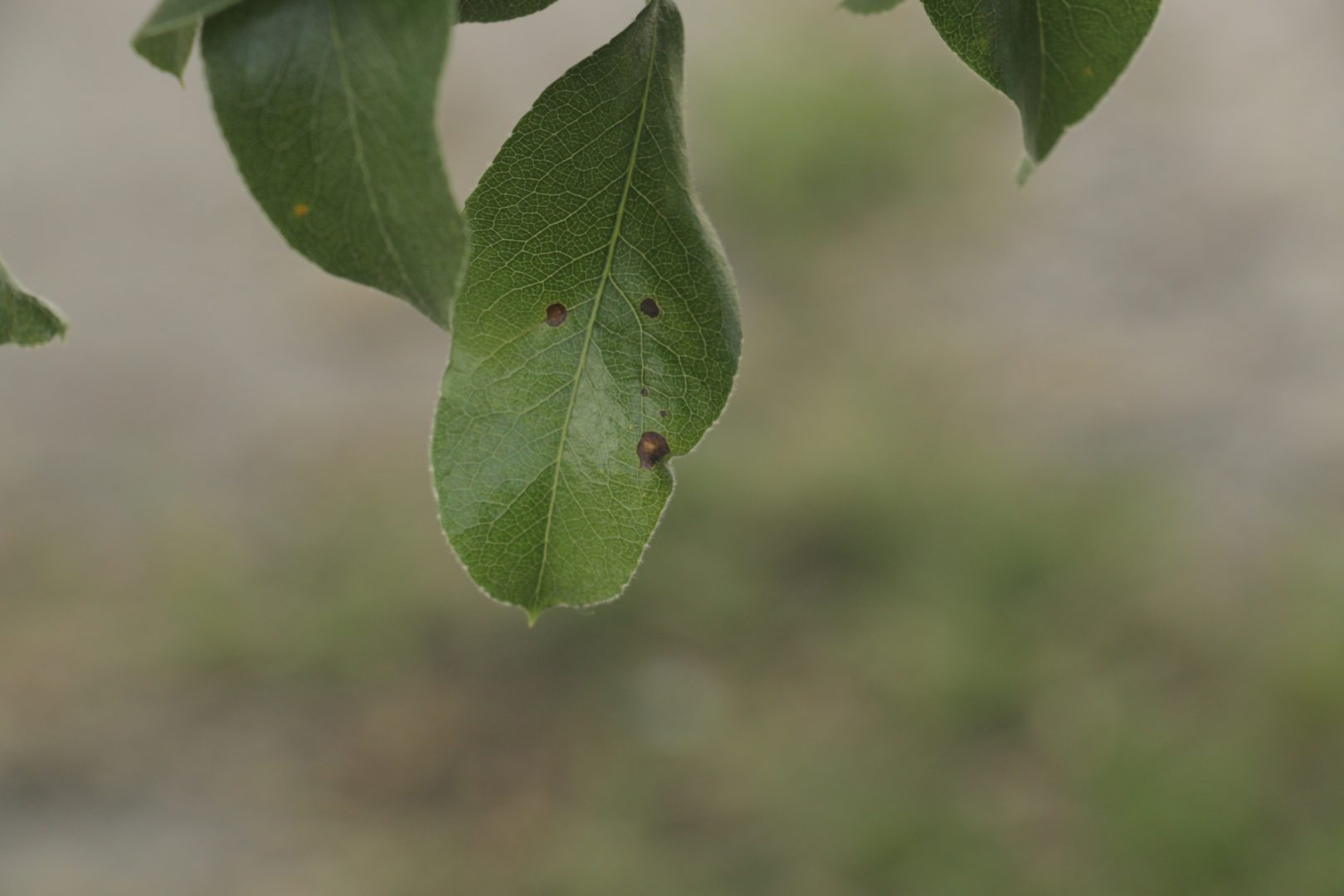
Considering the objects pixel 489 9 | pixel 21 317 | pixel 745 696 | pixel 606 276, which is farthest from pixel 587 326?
pixel 745 696

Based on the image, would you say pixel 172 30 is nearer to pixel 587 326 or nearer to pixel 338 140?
pixel 338 140

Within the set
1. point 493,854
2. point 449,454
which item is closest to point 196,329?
point 493,854

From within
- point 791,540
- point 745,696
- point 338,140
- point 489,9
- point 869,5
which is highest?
point 791,540

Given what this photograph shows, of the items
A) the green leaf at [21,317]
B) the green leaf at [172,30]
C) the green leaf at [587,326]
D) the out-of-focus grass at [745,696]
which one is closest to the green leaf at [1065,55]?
the green leaf at [587,326]

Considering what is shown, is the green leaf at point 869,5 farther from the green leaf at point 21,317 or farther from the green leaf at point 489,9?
the green leaf at point 21,317

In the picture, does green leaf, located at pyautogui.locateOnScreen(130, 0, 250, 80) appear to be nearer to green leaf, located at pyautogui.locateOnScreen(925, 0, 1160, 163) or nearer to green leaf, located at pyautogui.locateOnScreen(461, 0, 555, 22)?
green leaf, located at pyautogui.locateOnScreen(461, 0, 555, 22)

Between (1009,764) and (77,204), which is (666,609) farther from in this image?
(77,204)
